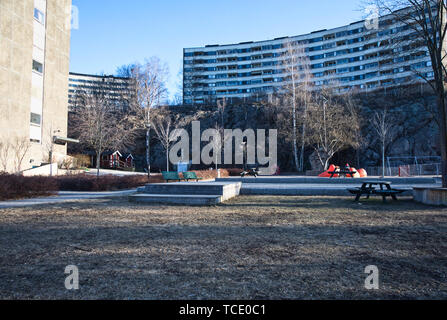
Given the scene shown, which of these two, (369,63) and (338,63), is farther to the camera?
(338,63)

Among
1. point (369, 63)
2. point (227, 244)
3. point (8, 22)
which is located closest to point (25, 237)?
point (227, 244)

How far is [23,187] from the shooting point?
12.3 meters

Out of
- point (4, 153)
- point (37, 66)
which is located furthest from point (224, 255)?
point (37, 66)

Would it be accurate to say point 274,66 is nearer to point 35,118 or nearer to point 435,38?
point 35,118

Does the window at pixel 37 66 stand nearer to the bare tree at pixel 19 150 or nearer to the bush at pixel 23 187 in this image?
the bare tree at pixel 19 150

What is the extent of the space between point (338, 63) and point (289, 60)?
39.8m

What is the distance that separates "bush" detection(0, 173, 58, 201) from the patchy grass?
485cm

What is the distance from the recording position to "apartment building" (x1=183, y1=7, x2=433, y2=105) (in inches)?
2515

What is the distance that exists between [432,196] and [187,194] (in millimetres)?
8393

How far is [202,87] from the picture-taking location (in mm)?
78188

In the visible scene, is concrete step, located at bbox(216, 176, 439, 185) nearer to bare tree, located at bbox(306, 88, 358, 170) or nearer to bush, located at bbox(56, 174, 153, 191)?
bush, located at bbox(56, 174, 153, 191)

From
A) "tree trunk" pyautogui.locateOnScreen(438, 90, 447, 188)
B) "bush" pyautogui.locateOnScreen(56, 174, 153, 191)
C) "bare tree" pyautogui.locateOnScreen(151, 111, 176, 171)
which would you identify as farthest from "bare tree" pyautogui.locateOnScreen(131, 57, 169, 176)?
"tree trunk" pyautogui.locateOnScreen(438, 90, 447, 188)

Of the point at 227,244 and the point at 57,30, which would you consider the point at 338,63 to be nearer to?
the point at 57,30

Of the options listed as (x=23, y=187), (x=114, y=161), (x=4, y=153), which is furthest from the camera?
(x=114, y=161)
